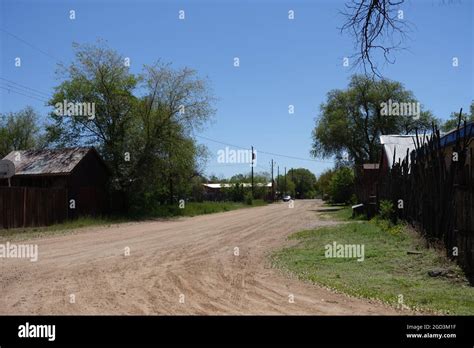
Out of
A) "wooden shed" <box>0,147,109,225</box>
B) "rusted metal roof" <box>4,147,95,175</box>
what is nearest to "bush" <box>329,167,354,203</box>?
"wooden shed" <box>0,147,109,225</box>

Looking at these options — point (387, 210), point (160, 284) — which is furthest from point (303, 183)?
point (160, 284)

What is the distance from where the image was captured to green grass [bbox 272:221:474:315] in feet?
27.0

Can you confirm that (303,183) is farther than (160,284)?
Yes

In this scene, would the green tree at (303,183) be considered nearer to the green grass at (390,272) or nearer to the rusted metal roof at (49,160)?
the rusted metal roof at (49,160)

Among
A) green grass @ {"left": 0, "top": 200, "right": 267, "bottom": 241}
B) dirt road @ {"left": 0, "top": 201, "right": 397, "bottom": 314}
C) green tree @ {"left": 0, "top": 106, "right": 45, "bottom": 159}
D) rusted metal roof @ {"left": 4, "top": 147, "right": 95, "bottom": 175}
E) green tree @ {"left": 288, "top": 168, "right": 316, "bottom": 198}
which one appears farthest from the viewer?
green tree @ {"left": 288, "top": 168, "right": 316, "bottom": 198}

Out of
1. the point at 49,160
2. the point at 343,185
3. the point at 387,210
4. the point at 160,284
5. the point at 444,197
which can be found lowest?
the point at 160,284

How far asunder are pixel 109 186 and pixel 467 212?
29.0 m

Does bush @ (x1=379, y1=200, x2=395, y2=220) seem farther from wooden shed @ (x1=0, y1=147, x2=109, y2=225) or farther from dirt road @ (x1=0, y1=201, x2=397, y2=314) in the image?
wooden shed @ (x1=0, y1=147, x2=109, y2=225)

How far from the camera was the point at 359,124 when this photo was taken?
62156 mm

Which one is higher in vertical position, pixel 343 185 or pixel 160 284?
pixel 343 185

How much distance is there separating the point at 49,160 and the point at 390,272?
1120 inches

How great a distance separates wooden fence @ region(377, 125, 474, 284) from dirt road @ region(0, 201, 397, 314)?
10.8ft

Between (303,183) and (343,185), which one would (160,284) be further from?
(303,183)
